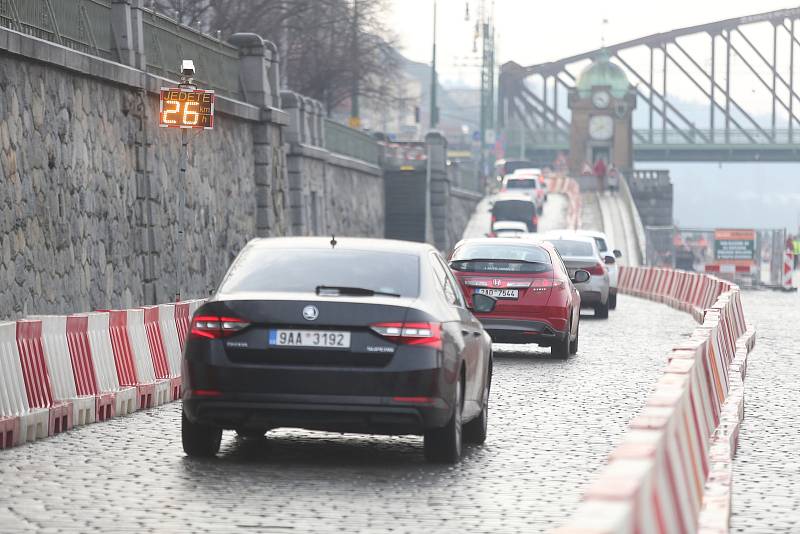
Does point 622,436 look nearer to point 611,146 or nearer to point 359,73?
point 359,73

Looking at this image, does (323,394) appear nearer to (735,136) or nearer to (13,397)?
(13,397)

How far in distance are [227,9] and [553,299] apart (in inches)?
1323

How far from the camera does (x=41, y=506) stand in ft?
28.3

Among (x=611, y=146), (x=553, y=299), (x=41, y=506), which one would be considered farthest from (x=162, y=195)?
(x=611, y=146)

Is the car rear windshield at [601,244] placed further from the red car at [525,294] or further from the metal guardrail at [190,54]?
the red car at [525,294]

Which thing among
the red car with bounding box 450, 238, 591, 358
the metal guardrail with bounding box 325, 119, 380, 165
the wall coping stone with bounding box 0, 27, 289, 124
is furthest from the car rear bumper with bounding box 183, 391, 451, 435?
the metal guardrail with bounding box 325, 119, 380, 165

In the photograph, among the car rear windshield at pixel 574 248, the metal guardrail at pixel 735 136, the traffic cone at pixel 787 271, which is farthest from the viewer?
the metal guardrail at pixel 735 136

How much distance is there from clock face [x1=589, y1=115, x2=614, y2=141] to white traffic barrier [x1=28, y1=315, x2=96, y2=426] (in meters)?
133

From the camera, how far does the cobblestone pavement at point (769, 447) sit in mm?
8742

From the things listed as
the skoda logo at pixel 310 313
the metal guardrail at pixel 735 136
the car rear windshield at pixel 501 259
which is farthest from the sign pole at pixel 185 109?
the metal guardrail at pixel 735 136

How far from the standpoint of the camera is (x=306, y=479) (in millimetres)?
9680

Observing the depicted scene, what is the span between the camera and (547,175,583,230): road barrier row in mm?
87562

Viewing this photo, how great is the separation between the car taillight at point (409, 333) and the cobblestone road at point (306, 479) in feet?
2.36

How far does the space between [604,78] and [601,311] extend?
A: 11701cm
